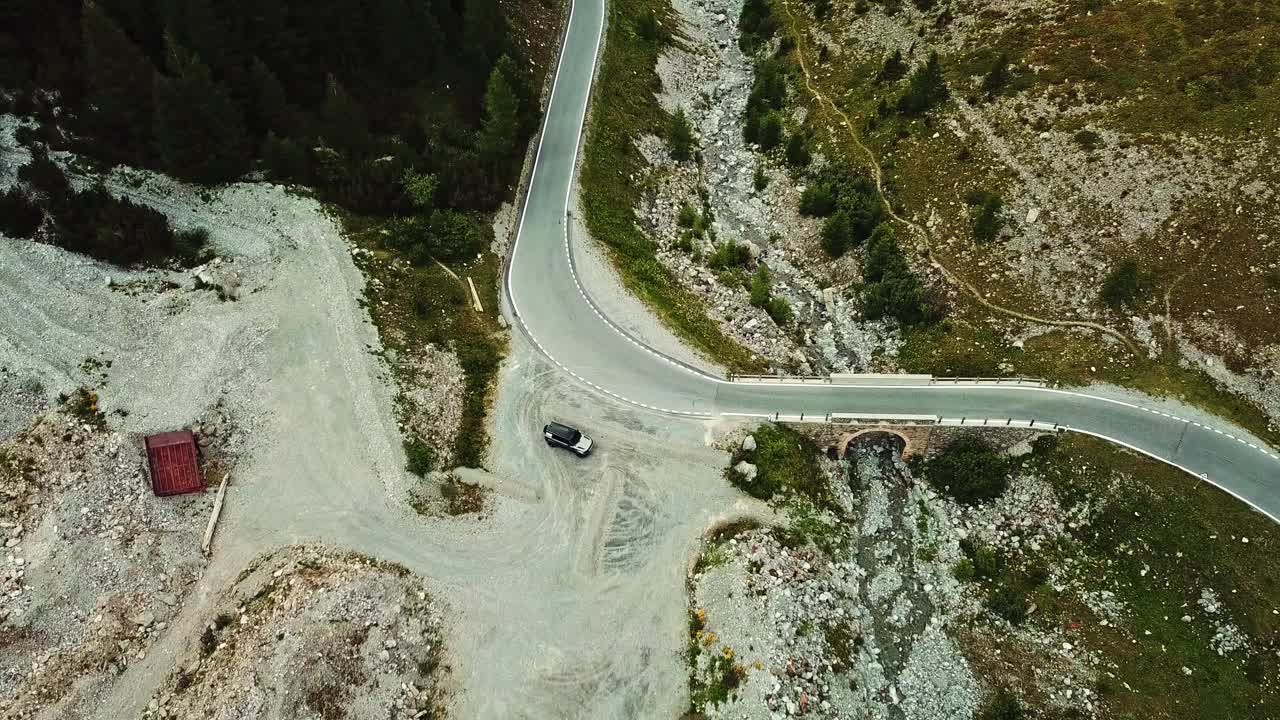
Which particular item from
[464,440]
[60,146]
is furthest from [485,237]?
[60,146]

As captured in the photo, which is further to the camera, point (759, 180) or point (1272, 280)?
point (759, 180)

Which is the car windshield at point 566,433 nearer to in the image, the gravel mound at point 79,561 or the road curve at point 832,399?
the road curve at point 832,399

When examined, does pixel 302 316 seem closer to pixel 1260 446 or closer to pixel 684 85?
pixel 684 85

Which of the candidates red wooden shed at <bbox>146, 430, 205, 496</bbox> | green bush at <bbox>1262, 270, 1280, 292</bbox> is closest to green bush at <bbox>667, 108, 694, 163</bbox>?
green bush at <bbox>1262, 270, 1280, 292</bbox>

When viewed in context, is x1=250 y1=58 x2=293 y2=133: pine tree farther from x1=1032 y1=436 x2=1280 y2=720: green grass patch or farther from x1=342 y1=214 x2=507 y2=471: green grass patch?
x1=1032 y1=436 x2=1280 y2=720: green grass patch

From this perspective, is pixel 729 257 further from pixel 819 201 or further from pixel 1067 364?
pixel 1067 364

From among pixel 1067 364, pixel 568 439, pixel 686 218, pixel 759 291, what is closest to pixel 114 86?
pixel 568 439

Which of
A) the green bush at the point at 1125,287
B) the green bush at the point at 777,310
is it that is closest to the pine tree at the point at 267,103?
the green bush at the point at 777,310
